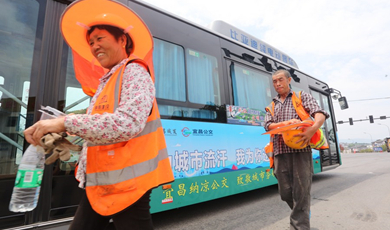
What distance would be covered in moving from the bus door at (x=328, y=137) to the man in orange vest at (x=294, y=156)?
4.95m

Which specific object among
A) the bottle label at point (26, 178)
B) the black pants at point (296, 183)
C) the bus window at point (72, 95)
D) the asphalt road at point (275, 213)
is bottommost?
the asphalt road at point (275, 213)

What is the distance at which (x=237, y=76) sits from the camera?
4.32 meters

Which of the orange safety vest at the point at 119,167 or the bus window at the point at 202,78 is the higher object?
the bus window at the point at 202,78

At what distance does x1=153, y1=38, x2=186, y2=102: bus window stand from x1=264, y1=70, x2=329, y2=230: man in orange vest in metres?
1.36

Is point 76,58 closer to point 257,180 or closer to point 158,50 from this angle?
point 158,50

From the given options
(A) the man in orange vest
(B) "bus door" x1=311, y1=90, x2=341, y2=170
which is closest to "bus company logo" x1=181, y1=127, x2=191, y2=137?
(A) the man in orange vest

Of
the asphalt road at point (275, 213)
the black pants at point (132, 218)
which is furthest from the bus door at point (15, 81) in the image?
the asphalt road at point (275, 213)

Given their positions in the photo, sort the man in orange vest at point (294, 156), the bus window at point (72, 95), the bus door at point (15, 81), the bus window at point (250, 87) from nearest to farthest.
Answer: the bus door at point (15, 81) < the man in orange vest at point (294, 156) < the bus window at point (72, 95) < the bus window at point (250, 87)

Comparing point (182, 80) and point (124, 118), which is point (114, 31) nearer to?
point (124, 118)

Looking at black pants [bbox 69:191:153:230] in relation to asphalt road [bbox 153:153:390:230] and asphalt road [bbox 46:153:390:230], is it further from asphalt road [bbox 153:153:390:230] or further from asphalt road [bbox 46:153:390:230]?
asphalt road [bbox 153:153:390:230]

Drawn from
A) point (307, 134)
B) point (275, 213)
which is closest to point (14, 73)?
point (307, 134)

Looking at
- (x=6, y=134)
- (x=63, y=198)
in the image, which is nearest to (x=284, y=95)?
(x=63, y=198)

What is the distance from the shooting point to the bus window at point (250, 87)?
4262mm

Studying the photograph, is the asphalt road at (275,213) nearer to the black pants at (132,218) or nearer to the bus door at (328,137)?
the black pants at (132,218)
